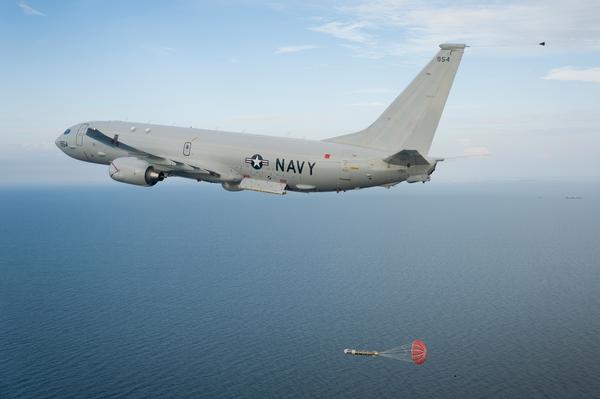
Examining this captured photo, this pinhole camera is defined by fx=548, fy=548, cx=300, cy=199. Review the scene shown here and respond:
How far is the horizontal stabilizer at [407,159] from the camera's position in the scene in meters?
45.2

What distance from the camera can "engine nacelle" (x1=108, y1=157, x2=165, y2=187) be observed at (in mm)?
54531

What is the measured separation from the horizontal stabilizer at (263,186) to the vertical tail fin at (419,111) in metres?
8.99

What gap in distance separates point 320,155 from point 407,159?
8534mm

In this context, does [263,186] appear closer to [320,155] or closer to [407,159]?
[320,155]

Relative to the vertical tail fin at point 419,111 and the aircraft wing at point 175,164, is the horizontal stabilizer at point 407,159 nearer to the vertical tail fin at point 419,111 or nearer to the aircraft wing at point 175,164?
the vertical tail fin at point 419,111

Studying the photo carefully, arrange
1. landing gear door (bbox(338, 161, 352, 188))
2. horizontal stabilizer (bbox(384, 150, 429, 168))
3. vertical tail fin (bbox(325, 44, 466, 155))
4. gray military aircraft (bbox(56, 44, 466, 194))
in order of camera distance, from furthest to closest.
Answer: landing gear door (bbox(338, 161, 352, 188)) < gray military aircraft (bbox(56, 44, 466, 194)) < vertical tail fin (bbox(325, 44, 466, 155)) < horizontal stabilizer (bbox(384, 150, 429, 168))

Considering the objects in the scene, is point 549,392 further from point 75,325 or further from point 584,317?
point 75,325

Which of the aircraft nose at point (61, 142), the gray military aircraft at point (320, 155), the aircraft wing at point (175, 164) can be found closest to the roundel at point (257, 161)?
the gray military aircraft at point (320, 155)

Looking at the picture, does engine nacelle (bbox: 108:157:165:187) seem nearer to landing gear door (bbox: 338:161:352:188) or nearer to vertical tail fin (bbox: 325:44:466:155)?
landing gear door (bbox: 338:161:352:188)

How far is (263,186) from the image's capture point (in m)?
51.7

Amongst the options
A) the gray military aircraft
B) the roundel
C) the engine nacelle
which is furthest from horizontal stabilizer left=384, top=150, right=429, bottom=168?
the engine nacelle

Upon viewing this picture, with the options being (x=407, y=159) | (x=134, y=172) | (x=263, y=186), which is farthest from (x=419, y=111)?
(x=134, y=172)

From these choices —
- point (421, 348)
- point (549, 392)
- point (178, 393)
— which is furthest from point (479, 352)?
point (178, 393)

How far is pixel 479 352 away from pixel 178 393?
89171mm
